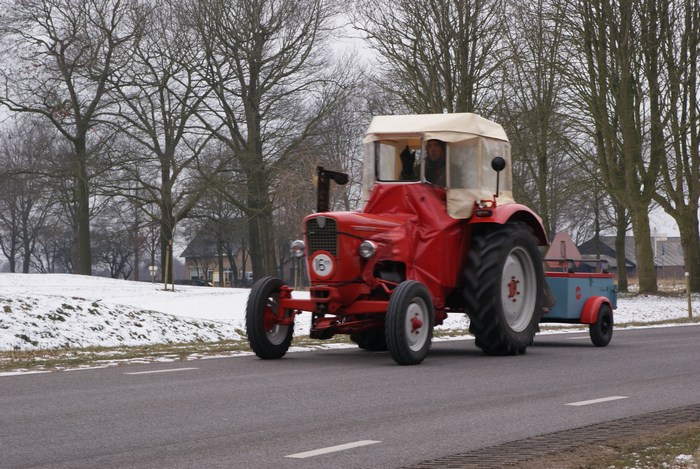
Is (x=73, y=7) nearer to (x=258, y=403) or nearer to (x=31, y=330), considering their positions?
(x=31, y=330)

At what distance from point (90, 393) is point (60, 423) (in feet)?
5.56

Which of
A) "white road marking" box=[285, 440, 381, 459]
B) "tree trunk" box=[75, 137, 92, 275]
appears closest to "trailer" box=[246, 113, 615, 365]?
"white road marking" box=[285, 440, 381, 459]

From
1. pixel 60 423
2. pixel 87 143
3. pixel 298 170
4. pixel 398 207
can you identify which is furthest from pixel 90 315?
pixel 87 143

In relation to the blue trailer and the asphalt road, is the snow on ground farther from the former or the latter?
the blue trailer

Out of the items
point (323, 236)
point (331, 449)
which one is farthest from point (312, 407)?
point (323, 236)

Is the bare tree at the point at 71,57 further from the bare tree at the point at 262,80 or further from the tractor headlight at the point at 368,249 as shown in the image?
the tractor headlight at the point at 368,249

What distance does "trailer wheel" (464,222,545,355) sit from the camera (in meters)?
13.3

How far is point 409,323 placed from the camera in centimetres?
1200

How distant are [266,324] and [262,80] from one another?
31.4 m

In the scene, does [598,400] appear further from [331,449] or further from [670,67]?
[670,67]

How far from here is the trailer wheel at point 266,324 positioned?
41.5 ft

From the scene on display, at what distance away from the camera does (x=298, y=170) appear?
141 ft

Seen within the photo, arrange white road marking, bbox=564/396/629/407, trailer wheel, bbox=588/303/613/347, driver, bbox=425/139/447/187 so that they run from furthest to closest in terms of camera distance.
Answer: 1. trailer wheel, bbox=588/303/613/347
2. driver, bbox=425/139/447/187
3. white road marking, bbox=564/396/629/407

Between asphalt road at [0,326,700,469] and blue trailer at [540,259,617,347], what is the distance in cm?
260
